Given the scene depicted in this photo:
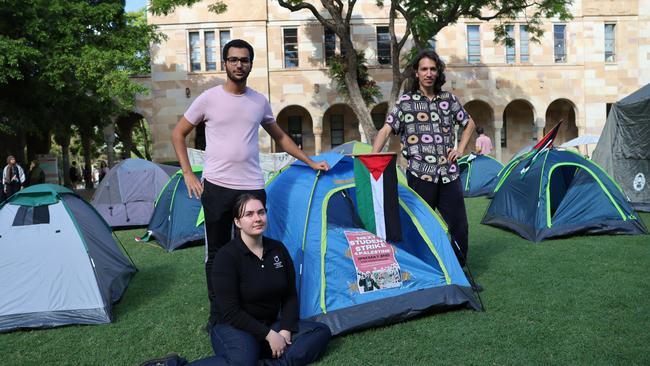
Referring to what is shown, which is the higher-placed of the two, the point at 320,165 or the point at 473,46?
the point at 473,46

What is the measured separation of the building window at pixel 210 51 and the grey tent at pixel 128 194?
11861mm

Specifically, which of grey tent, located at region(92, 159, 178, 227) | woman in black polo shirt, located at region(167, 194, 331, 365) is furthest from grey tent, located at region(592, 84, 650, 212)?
grey tent, located at region(92, 159, 178, 227)

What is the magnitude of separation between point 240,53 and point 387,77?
61.8 feet

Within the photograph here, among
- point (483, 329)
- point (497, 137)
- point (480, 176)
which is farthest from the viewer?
point (497, 137)

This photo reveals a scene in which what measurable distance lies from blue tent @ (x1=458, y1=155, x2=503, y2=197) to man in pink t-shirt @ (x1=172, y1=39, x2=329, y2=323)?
11770mm

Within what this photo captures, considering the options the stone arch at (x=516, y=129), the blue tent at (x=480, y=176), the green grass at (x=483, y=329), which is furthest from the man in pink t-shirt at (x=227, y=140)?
the stone arch at (x=516, y=129)

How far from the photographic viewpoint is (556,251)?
20.5 feet

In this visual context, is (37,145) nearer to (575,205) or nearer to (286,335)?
(575,205)

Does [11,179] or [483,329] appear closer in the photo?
[483,329]

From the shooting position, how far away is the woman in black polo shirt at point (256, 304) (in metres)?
3.02

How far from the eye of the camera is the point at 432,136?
4367mm

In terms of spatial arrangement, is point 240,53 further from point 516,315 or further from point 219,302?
point 516,315

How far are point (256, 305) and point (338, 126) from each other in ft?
67.7

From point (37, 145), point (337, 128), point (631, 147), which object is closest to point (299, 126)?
point (337, 128)
